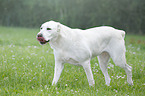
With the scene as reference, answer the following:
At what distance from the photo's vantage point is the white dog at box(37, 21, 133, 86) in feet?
13.8

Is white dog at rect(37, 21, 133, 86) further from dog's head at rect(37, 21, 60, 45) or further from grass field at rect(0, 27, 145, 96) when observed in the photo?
grass field at rect(0, 27, 145, 96)

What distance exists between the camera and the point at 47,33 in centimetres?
411

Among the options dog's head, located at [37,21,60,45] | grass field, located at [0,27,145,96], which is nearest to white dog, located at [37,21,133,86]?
dog's head, located at [37,21,60,45]

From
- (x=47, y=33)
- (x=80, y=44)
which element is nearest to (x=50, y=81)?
(x=80, y=44)

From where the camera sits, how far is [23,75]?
5.05 m

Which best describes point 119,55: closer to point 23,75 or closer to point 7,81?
point 23,75

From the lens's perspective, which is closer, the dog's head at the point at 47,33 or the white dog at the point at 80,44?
the dog's head at the point at 47,33

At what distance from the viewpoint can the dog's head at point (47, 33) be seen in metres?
4.08

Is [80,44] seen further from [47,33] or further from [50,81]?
[50,81]

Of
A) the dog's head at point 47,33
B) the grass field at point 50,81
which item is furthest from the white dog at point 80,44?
the grass field at point 50,81

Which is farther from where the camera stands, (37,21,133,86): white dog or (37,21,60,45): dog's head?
(37,21,133,86): white dog

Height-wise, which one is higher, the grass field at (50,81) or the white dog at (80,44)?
the white dog at (80,44)

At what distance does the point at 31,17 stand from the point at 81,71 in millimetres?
32346

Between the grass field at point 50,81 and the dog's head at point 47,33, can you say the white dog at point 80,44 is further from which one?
the grass field at point 50,81
